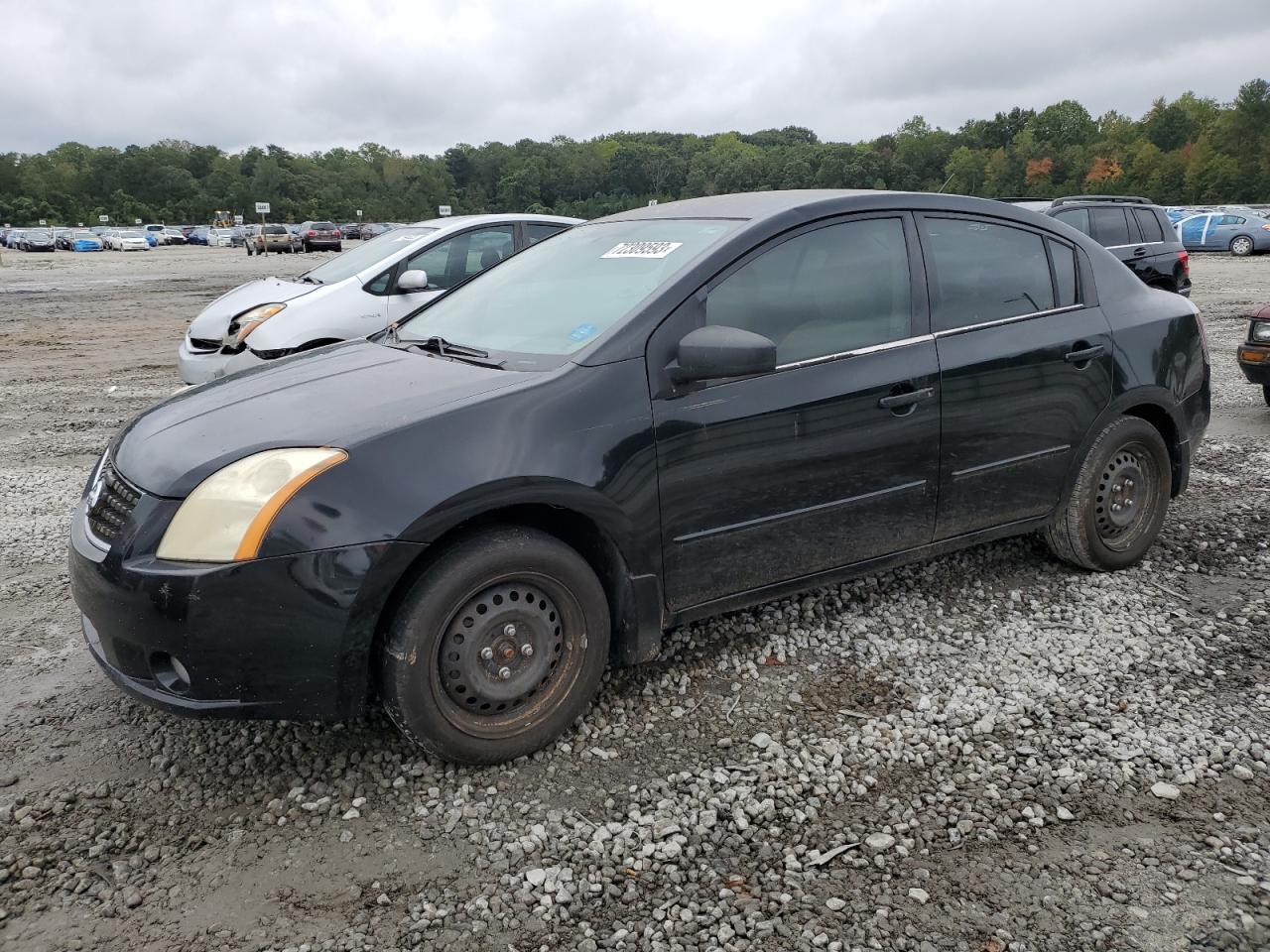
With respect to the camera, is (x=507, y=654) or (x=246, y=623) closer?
(x=246, y=623)

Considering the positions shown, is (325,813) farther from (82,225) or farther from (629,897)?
(82,225)

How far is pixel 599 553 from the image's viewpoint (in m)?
3.21

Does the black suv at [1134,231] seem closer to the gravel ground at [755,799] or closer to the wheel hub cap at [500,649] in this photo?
the gravel ground at [755,799]

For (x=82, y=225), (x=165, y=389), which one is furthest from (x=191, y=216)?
(x=165, y=389)

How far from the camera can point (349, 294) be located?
7.94m

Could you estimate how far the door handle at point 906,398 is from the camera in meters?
3.62

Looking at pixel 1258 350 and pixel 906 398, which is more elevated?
pixel 906 398

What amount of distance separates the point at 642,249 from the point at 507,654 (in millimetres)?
1649

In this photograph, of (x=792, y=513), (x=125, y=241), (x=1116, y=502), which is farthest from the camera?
(x=125, y=241)

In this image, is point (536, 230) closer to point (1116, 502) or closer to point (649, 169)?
point (1116, 502)

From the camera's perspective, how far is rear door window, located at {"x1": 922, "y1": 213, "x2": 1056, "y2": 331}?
3885 mm

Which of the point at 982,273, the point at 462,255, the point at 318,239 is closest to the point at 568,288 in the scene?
the point at 982,273

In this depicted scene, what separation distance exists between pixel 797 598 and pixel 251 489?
7.88 ft

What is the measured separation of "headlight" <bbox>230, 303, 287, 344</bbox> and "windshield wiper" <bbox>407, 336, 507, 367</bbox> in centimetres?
448
